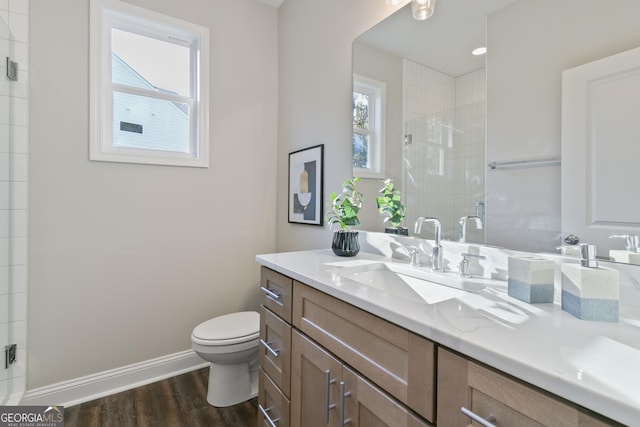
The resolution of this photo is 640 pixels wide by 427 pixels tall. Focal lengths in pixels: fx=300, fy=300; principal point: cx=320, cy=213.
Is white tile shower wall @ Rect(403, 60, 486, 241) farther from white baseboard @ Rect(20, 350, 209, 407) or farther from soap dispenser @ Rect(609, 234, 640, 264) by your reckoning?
white baseboard @ Rect(20, 350, 209, 407)

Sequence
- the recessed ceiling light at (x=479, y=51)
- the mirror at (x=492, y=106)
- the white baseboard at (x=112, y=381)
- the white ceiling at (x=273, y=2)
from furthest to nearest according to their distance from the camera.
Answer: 1. the white ceiling at (x=273, y=2)
2. the white baseboard at (x=112, y=381)
3. the recessed ceiling light at (x=479, y=51)
4. the mirror at (x=492, y=106)

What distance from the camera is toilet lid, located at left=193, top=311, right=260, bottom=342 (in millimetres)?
1741

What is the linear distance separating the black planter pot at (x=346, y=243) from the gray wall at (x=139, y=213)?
1132 millimetres

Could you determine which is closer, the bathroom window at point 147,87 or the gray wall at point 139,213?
the gray wall at point 139,213

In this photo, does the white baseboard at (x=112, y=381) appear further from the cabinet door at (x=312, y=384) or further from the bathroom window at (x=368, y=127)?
the bathroom window at (x=368, y=127)

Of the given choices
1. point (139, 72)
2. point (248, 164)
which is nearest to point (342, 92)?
point (248, 164)

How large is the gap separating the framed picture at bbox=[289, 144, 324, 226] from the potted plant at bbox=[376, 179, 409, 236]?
0.54 metres

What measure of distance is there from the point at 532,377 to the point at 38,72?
103 inches

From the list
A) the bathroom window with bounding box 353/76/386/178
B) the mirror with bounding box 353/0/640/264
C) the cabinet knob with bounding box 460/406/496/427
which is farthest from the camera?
the bathroom window with bounding box 353/76/386/178

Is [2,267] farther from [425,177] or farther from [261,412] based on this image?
[425,177]

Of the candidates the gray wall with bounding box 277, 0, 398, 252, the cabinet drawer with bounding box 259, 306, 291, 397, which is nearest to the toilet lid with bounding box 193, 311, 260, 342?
the cabinet drawer with bounding box 259, 306, 291, 397

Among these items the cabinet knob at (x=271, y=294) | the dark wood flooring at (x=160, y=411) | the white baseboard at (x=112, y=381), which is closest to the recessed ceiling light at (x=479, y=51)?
the cabinet knob at (x=271, y=294)

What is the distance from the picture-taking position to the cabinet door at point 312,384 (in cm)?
96

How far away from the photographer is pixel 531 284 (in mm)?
845
